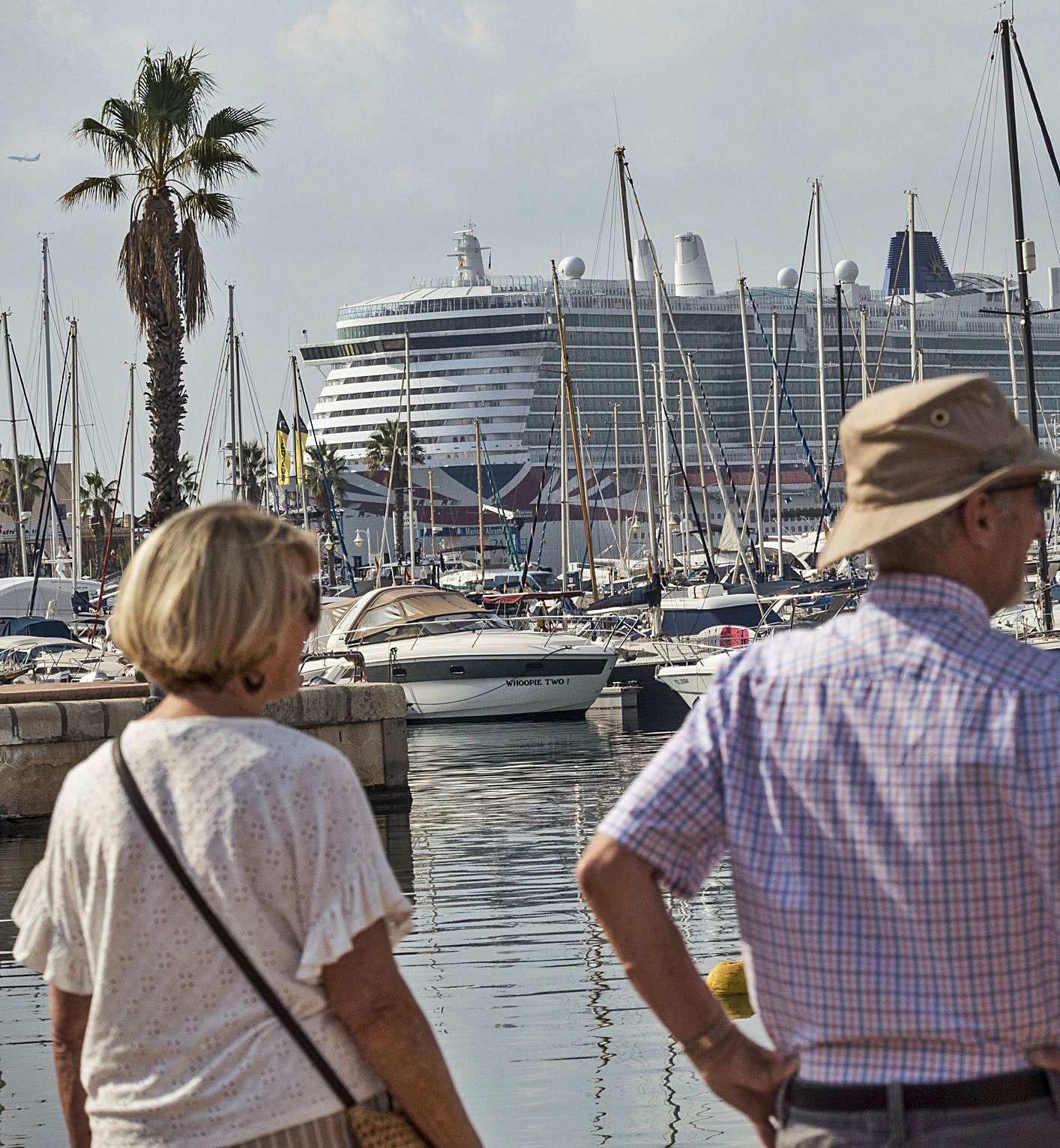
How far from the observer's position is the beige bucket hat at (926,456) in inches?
83.1

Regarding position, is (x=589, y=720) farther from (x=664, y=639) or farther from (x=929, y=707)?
(x=929, y=707)

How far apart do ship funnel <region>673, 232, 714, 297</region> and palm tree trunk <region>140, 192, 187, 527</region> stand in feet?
335

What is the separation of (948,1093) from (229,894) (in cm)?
88

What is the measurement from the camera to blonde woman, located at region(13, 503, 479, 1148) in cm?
219

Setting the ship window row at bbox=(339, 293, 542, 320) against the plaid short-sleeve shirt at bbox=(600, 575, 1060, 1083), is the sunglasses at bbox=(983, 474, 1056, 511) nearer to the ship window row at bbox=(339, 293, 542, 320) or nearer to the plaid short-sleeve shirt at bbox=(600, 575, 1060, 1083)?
the plaid short-sleeve shirt at bbox=(600, 575, 1060, 1083)

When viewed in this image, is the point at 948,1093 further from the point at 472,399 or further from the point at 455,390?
the point at 455,390

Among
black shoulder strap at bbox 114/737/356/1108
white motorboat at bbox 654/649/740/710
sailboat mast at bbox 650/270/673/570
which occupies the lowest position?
white motorboat at bbox 654/649/740/710

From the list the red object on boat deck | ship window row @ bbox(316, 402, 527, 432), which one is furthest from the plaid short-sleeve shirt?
ship window row @ bbox(316, 402, 527, 432)

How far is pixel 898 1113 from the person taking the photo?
6.35ft

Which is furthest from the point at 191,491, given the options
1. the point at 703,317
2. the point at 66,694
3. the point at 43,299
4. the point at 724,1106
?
the point at 724,1106

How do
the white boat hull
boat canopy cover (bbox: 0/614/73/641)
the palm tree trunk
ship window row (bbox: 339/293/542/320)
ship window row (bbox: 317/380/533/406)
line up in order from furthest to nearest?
ship window row (bbox: 339/293/542/320) < ship window row (bbox: 317/380/533/406) < boat canopy cover (bbox: 0/614/73/641) < the white boat hull < the palm tree trunk

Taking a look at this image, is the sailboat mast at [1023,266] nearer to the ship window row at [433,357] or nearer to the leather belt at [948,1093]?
the leather belt at [948,1093]

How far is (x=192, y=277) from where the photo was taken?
21141 mm

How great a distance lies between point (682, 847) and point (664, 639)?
27334mm
